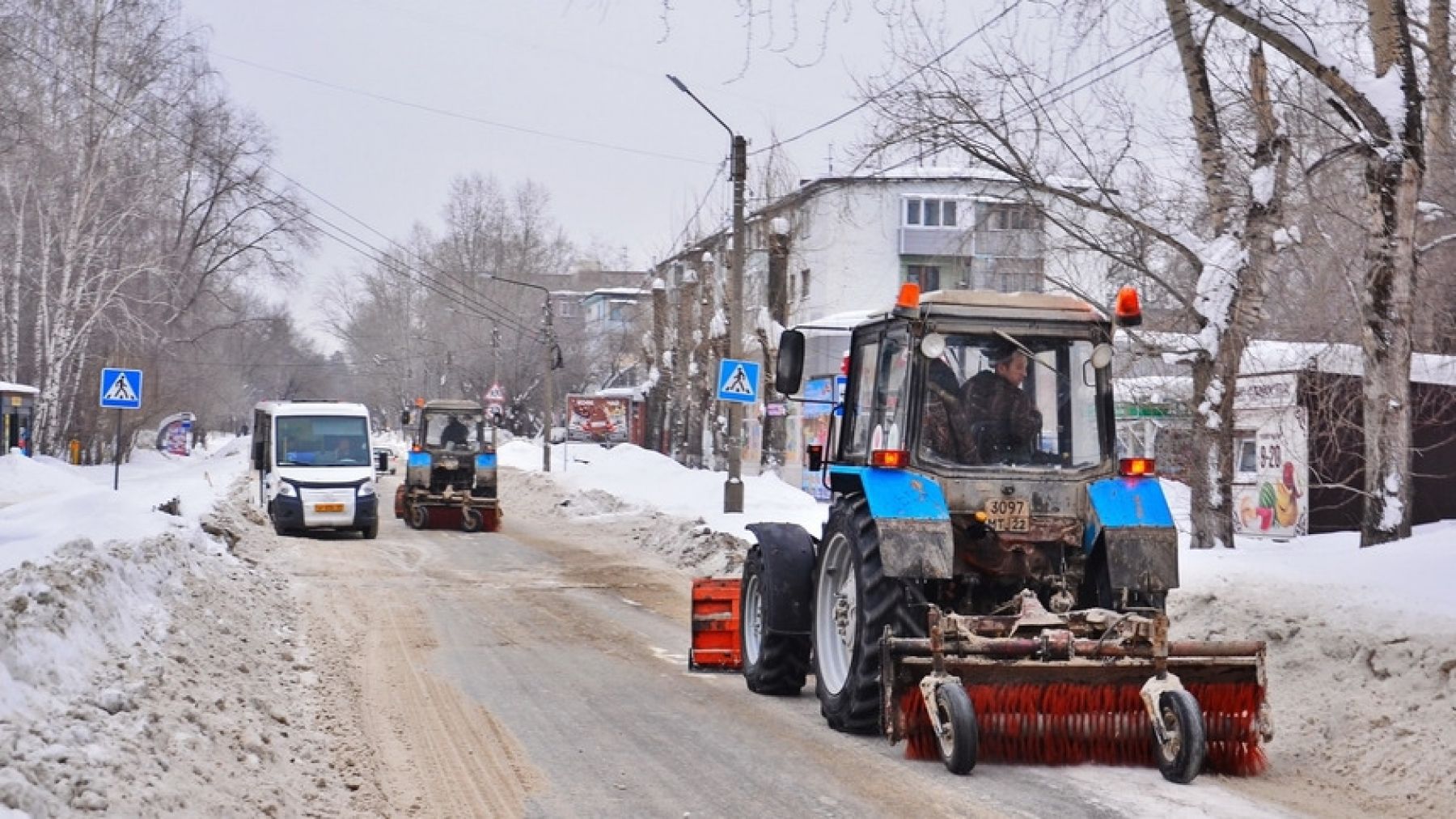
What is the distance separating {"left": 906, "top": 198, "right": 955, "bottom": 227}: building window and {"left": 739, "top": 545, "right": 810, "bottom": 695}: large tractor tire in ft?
141

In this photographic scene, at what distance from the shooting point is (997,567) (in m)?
8.77

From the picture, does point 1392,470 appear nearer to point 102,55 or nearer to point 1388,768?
point 1388,768

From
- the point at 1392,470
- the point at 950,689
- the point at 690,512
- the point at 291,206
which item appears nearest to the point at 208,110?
the point at 291,206

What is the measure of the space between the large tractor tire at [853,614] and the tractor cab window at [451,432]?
2042cm

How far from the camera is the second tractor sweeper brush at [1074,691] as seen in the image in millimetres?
7523

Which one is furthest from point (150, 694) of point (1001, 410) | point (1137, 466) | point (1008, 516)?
point (1137, 466)

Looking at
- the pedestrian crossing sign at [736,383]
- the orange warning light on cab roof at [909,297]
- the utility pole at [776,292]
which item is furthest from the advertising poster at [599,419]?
the orange warning light on cab roof at [909,297]

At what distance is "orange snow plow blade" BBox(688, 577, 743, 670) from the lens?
1132 centimetres

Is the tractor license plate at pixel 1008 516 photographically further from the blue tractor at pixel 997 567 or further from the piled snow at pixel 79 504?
the piled snow at pixel 79 504

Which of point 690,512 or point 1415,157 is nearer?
point 1415,157

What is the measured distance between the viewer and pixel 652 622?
48.5ft

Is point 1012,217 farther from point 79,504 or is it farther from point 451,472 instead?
point 451,472

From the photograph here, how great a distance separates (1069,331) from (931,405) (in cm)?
90

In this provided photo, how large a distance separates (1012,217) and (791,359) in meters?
9.96
